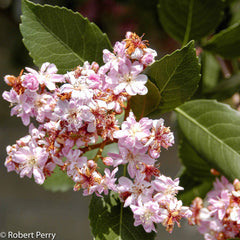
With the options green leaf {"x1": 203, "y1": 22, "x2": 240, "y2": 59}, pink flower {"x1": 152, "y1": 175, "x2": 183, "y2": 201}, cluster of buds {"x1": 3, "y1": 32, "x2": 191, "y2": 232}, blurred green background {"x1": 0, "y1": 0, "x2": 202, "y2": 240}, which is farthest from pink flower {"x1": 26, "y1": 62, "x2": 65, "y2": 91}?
blurred green background {"x1": 0, "y1": 0, "x2": 202, "y2": 240}

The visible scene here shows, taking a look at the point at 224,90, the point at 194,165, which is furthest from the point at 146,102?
the point at 224,90

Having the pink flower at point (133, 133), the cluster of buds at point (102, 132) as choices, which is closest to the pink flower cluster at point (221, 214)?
the cluster of buds at point (102, 132)

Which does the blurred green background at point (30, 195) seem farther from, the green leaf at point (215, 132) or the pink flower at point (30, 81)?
the pink flower at point (30, 81)

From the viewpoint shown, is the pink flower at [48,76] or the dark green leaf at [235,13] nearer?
the pink flower at [48,76]

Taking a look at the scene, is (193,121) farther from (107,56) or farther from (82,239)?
(82,239)

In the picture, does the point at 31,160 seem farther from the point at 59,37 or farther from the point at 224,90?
the point at 224,90

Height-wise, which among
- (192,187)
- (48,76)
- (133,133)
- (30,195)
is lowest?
(30,195)

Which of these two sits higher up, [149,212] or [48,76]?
[48,76]

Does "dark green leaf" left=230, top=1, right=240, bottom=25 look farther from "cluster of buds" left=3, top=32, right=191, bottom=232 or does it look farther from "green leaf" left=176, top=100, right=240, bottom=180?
"cluster of buds" left=3, top=32, right=191, bottom=232
